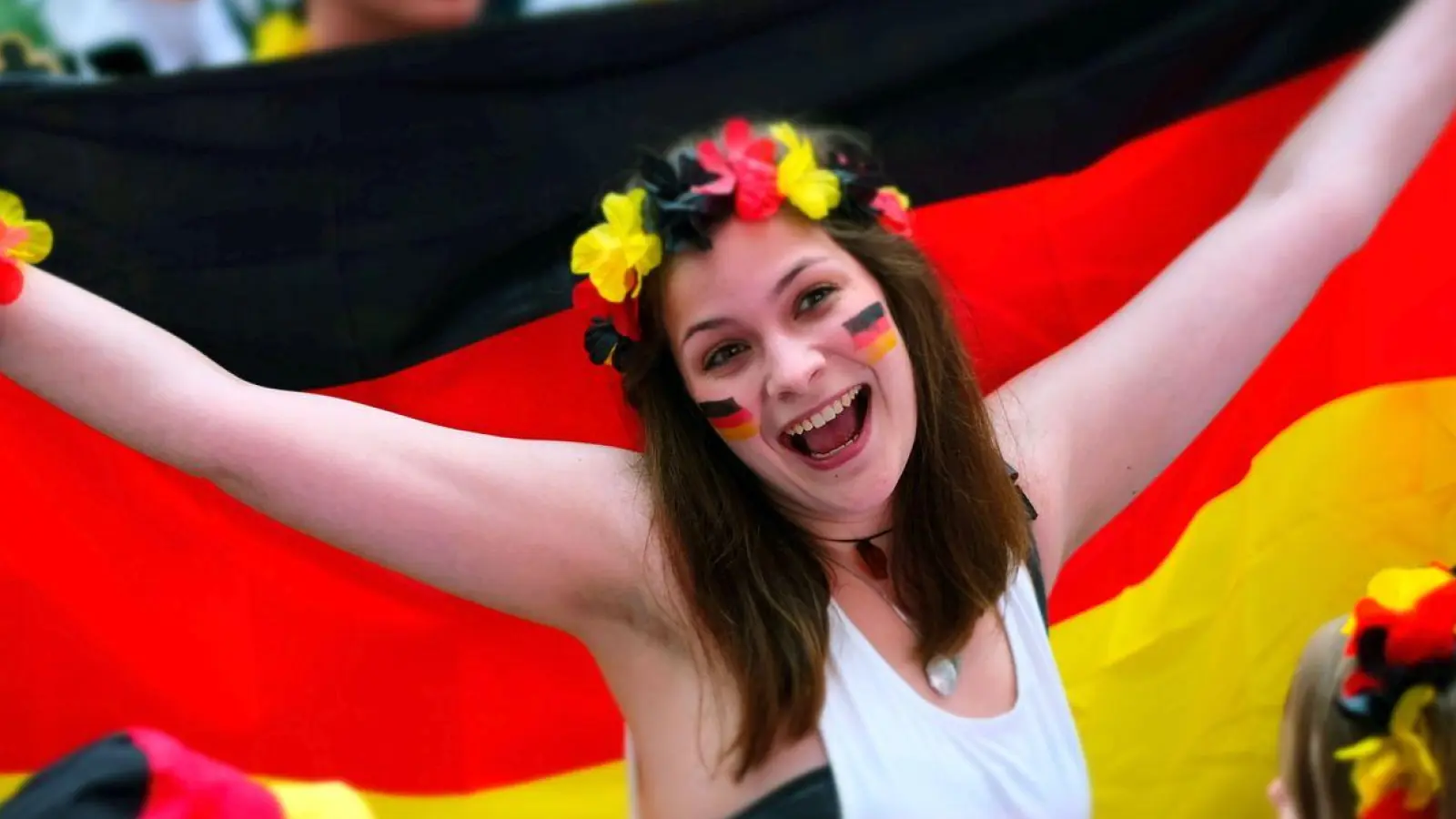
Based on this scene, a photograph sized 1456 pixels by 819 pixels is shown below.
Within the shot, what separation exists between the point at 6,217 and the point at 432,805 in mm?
793

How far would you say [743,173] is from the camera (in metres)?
1.25

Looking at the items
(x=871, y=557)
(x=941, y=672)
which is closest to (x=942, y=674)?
(x=941, y=672)

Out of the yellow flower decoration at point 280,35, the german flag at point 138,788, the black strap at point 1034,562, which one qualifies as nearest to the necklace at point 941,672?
the black strap at point 1034,562

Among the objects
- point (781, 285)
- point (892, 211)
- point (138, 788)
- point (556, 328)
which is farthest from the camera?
point (556, 328)

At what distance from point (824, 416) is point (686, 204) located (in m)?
0.25

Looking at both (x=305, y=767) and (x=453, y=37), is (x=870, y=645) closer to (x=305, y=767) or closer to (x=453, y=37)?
(x=305, y=767)

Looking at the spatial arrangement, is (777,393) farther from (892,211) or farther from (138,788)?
(138,788)

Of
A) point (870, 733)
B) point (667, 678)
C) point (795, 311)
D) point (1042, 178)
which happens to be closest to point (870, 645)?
point (870, 733)

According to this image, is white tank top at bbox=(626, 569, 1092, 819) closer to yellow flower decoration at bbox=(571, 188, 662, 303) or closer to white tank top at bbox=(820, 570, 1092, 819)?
white tank top at bbox=(820, 570, 1092, 819)

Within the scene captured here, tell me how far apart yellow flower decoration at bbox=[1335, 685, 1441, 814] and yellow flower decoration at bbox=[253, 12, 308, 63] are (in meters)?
1.34

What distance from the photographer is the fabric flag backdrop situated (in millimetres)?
1378

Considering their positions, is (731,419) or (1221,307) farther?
(1221,307)

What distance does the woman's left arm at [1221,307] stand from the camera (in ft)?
4.87

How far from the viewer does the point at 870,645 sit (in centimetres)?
128
